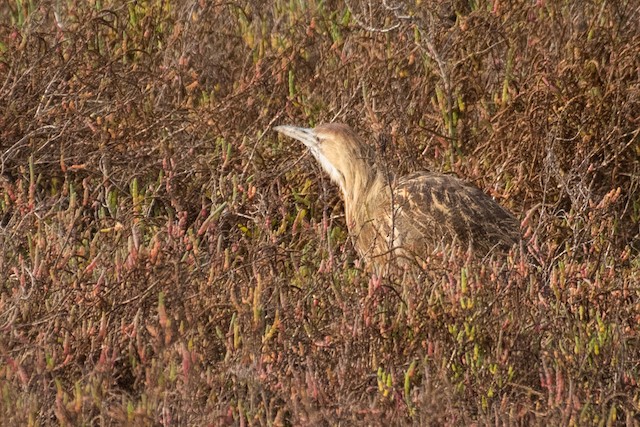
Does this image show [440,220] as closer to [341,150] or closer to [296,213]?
[341,150]

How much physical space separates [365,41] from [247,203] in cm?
113

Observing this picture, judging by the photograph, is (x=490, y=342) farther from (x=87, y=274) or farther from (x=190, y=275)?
(x=87, y=274)

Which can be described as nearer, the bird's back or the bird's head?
the bird's back

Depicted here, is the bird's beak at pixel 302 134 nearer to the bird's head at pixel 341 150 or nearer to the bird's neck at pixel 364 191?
the bird's head at pixel 341 150

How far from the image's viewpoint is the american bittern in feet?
15.7

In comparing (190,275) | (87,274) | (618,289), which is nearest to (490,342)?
(618,289)

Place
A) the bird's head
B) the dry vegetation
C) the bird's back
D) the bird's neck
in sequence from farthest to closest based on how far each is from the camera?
the bird's head
the bird's neck
the bird's back
the dry vegetation

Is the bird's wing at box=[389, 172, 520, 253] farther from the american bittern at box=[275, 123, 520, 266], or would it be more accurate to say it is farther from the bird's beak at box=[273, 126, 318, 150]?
the bird's beak at box=[273, 126, 318, 150]

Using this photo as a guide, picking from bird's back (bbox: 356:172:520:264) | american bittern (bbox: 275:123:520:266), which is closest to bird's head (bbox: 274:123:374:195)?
american bittern (bbox: 275:123:520:266)

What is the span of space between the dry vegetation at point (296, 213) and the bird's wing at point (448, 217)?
0.17 metres

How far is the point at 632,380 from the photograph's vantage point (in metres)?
3.68

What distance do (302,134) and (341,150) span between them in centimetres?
20

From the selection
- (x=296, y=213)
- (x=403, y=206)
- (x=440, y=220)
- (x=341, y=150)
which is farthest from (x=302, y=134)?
(x=440, y=220)

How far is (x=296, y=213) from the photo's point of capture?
17.7ft
